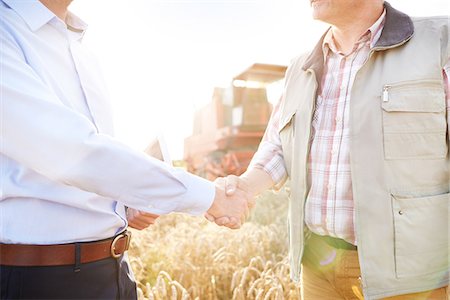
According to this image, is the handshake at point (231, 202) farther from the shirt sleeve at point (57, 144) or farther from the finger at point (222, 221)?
the shirt sleeve at point (57, 144)

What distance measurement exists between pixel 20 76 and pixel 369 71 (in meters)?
1.53

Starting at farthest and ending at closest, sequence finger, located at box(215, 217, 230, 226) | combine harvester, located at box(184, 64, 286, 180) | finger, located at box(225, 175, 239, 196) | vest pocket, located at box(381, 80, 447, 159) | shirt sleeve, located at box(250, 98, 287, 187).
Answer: combine harvester, located at box(184, 64, 286, 180) < shirt sleeve, located at box(250, 98, 287, 187) < finger, located at box(225, 175, 239, 196) < finger, located at box(215, 217, 230, 226) < vest pocket, located at box(381, 80, 447, 159)

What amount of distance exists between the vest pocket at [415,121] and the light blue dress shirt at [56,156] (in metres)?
0.97

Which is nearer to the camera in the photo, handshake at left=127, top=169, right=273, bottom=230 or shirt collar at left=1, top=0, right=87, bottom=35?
shirt collar at left=1, top=0, right=87, bottom=35

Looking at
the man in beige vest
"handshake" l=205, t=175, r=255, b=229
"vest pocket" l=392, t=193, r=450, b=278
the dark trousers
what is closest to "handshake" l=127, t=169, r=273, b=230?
"handshake" l=205, t=175, r=255, b=229

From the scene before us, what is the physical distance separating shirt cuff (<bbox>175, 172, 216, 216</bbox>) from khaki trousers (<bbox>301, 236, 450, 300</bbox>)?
71 cm

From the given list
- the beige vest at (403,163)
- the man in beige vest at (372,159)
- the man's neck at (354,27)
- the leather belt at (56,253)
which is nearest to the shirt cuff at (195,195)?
the leather belt at (56,253)

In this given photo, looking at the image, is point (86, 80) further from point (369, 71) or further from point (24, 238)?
point (369, 71)

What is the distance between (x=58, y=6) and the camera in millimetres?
1705

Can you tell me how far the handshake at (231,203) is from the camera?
2057mm

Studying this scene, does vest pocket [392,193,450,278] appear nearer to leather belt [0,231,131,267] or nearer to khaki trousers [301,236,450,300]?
khaki trousers [301,236,450,300]

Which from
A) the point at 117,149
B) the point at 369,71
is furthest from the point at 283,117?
the point at 117,149

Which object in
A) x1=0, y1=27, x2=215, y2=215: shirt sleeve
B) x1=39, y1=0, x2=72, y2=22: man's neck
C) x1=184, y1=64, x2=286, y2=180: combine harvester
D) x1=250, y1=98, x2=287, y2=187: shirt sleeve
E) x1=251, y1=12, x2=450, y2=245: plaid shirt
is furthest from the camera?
x1=184, y1=64, x2=286, y2=180: combine harvester

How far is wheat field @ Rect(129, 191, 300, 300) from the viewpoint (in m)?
2.77
